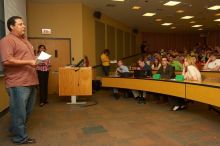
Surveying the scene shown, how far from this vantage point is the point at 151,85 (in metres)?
6.16

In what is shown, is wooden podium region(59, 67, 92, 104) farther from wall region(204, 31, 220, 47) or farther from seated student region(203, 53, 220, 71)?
wall region(204, 31, 220, 47)

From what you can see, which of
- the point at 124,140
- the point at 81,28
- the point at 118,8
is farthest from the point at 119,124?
the point at 118,8

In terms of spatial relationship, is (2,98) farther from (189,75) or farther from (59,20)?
(59,20)

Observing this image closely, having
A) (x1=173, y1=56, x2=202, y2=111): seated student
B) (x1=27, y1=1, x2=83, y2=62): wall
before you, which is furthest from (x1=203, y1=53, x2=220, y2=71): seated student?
(x1=27, y1=1, x2=83, y2=62): wall

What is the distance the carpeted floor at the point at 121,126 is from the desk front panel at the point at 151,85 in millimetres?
417

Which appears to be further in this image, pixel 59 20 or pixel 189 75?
pixel 59 20

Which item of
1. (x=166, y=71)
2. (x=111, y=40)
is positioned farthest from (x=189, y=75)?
(x=111, y=40)

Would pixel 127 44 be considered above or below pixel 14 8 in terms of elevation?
below

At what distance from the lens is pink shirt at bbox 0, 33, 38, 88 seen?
3.34 meters

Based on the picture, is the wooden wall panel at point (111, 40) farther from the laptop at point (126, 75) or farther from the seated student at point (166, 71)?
the seated student at point (166, 71)

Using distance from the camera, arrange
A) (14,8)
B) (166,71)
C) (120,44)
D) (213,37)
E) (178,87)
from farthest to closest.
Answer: (213,37)
(120,44)
(166,71)
(14,8)
(178,87)

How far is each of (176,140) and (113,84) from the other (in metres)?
3.99

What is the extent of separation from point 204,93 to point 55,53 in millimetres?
5706

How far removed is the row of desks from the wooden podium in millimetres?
1116
